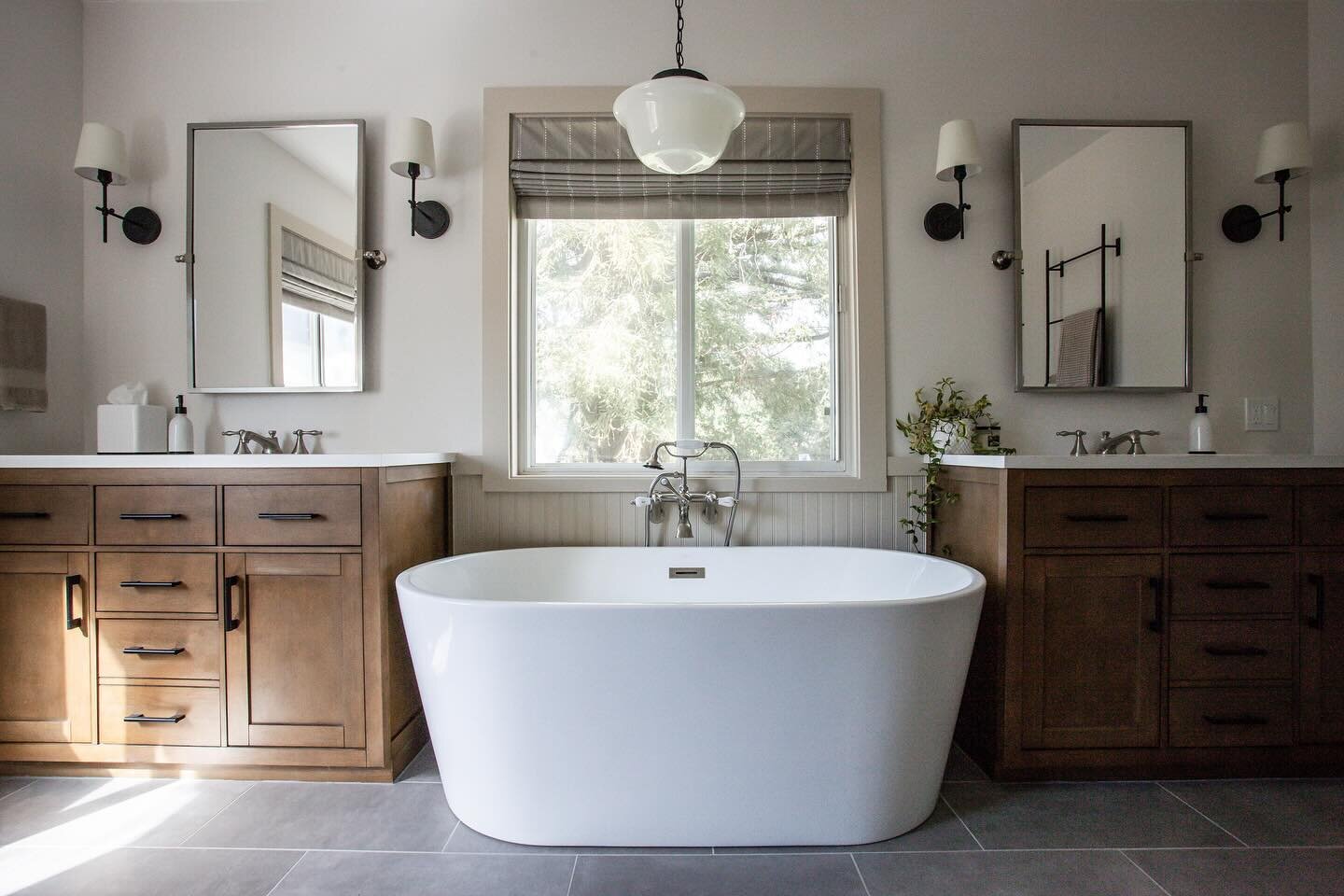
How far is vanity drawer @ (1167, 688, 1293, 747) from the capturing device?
171 cm

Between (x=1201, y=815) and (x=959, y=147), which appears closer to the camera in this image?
(x=1201, y=815)

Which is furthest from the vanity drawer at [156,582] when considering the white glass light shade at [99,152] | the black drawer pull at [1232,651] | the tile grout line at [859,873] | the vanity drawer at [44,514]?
the black drawer pull at [1232,651]

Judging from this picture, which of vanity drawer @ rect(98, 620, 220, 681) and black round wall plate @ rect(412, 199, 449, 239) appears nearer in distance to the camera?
vanity drawer @ rect(98, 620, 220, 681)

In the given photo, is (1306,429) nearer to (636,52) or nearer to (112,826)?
(636,52)

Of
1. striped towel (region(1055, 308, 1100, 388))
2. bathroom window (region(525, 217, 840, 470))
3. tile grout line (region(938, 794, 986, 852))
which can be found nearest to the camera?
tile grout line (region(938, 794, 986, 852))

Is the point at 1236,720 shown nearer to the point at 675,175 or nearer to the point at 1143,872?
the point at 1143,872

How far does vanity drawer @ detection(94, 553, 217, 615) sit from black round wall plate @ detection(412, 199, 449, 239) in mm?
1220

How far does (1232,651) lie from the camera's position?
170 centimetres

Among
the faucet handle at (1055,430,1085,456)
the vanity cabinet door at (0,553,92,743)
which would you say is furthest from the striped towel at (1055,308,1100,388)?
the vanity cabinet door at (0,553,92,743)

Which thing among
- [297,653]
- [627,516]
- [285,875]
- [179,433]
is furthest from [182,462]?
[627,516]

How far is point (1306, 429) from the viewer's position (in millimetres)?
2234

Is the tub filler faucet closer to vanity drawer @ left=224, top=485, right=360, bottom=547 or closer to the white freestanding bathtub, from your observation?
the white freestanding bathtub

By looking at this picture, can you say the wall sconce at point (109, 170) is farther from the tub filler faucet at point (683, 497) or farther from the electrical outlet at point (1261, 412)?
the electrical outlet at point (1261, 412)

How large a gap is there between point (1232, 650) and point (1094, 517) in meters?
0.52
